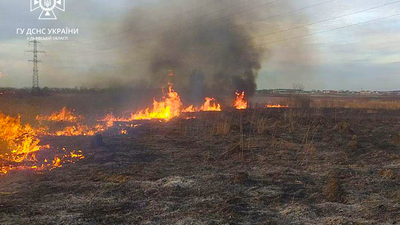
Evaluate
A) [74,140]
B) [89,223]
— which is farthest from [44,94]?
[89,223]

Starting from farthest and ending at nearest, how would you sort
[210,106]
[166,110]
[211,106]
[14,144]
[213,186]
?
1. [211,106]
2. [210,106]
3. [166,110]
4. [14,144]
5. [213,186]

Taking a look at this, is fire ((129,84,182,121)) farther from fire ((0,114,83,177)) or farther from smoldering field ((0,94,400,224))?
fire ((0,114,83,177))

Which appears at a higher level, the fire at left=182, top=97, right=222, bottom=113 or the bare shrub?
the fire at left=182, top=97, right=222, bottom=113

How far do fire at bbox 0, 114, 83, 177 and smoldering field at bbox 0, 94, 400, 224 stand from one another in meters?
0.69

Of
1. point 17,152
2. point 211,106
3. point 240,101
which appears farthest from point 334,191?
point 240,101

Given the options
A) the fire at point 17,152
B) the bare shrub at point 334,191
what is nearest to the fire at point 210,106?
the fire at point 17,152

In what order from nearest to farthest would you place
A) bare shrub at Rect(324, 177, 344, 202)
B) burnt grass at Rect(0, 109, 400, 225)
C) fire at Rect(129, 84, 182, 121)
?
burnt grass at Rect(0, 109, 400, 225) → bare shrub at Rect(324, 177, 344, 202) → fire at Rect(129, 84, 182, 121)

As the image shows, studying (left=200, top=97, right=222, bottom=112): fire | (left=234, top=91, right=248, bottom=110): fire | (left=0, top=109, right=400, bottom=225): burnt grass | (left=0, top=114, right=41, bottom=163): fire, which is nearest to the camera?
(left=0, top=109, right=400, bottom=225): burnt grass

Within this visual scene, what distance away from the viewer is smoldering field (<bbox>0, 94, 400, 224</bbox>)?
18.7ft

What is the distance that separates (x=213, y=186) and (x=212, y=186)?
0.08 feet

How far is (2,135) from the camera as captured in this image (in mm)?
10609

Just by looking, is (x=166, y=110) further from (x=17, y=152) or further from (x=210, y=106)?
(x=17, y=152)

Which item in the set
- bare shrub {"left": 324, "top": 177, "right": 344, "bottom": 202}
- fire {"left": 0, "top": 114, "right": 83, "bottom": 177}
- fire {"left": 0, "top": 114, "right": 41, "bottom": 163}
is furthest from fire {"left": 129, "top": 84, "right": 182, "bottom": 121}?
bare shrub {"left": 324, "top": 177, "right": 344, "bottom": 202}

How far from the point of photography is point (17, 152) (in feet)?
35.0
